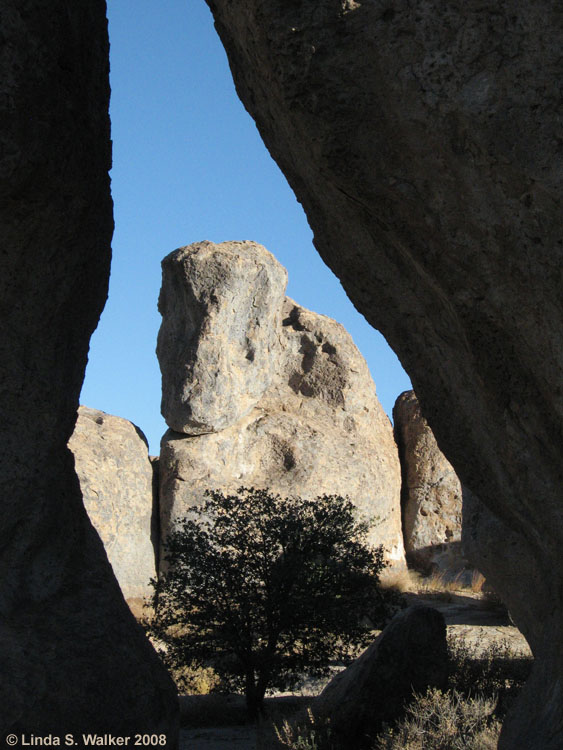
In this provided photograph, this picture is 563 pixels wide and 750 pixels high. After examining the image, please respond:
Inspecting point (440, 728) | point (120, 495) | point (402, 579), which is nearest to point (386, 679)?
point (440, 728)

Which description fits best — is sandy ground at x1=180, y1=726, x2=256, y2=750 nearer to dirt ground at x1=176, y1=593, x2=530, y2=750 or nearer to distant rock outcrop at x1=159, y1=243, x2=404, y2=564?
dirt ground at x1=176, y1=593, x2=530, y2=750

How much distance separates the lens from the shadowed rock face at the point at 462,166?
378cm

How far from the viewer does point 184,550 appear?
9242 mm

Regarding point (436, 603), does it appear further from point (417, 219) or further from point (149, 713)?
point (417, 219)

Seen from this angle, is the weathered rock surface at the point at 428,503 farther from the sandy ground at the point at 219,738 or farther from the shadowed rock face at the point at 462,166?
the shadowed rock face at the point at 462,166

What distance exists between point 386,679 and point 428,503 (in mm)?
11840

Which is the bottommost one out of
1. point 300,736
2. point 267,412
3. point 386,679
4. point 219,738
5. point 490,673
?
point 219,738

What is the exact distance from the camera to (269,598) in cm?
873

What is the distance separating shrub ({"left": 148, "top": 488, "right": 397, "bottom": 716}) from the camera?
28.3 ft

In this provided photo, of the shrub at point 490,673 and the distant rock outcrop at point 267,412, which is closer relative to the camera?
the shrub at point 490,673

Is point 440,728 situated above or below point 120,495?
below

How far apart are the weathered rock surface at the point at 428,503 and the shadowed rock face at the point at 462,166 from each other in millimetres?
13431

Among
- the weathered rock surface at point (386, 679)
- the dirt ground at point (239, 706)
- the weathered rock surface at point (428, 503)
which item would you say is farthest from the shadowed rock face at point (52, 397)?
the weathered rock surface at point (428, 503)

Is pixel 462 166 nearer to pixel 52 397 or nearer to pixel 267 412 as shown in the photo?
pixel 52 397
